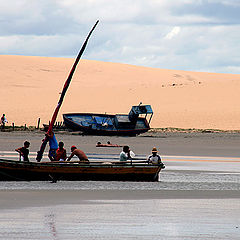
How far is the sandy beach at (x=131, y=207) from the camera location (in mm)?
14320

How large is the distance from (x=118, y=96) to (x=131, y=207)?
258 ft

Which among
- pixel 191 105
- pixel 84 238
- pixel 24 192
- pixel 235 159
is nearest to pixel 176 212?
→ pixel 84 238

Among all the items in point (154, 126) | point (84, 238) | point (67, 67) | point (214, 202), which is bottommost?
point (84, 238)

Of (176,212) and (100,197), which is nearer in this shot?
(176,212)

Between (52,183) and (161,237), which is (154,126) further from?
(161,237)

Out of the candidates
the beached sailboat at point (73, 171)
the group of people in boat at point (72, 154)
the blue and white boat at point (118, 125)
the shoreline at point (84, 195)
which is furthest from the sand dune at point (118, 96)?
the shoreline at point (84, 195)

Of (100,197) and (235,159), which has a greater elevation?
(235,159)

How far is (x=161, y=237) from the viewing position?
45.1 feet

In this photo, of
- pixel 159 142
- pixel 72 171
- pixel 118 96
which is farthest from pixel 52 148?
pixel 118 96

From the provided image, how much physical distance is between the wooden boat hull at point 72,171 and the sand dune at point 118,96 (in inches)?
1729

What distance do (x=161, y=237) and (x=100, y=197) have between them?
21.4 feet

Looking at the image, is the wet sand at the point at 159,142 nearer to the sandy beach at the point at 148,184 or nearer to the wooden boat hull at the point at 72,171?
the sandy beach at the point at 148,184

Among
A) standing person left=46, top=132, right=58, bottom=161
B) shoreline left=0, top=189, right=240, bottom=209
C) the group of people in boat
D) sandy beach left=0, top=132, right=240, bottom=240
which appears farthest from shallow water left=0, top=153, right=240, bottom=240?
standing person left=46, top=132, right=58, bottom=161

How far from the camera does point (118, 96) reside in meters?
96.4
